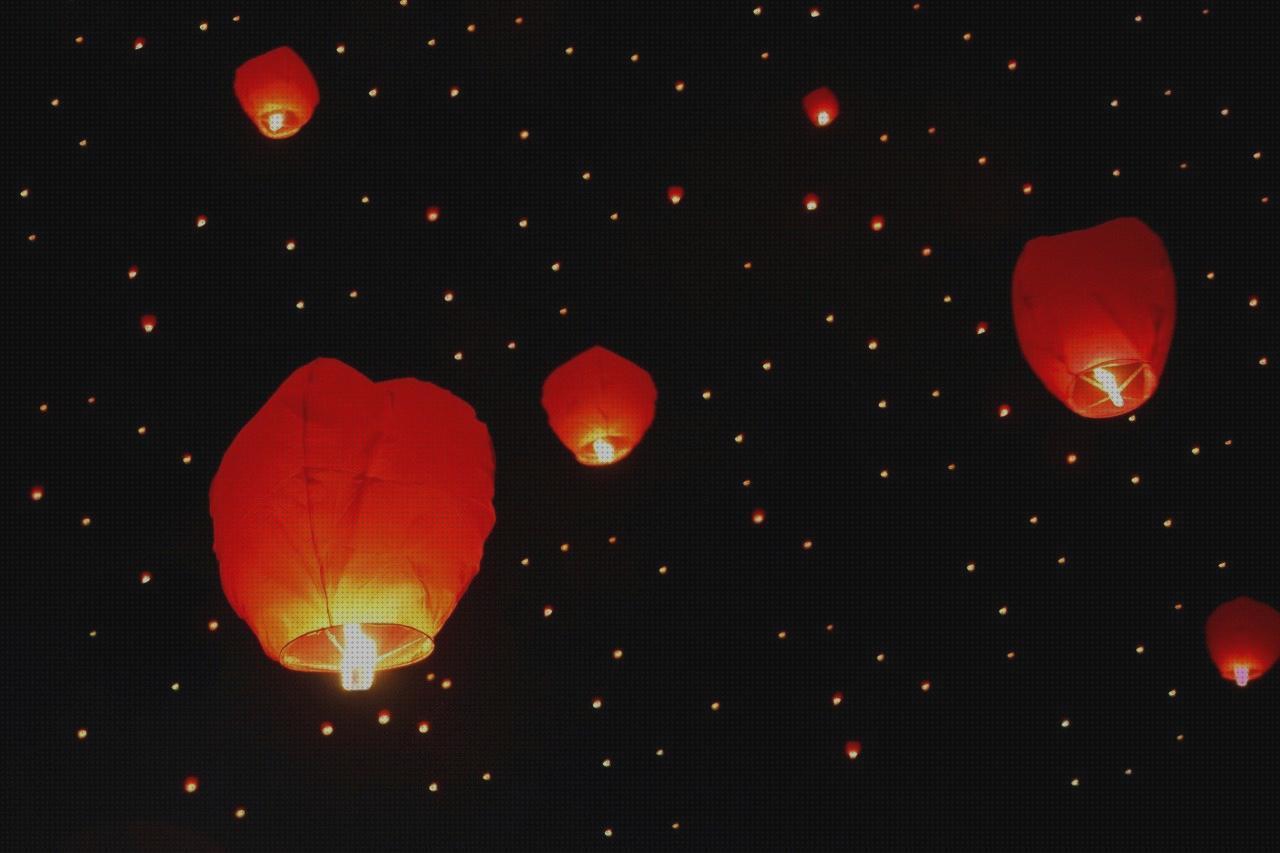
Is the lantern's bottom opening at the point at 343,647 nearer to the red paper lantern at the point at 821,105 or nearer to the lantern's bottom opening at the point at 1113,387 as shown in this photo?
the lantern's bottom opening at the point at 1113,387

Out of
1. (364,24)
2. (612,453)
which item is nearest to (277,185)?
(364,24)

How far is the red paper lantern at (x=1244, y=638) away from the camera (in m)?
3.29

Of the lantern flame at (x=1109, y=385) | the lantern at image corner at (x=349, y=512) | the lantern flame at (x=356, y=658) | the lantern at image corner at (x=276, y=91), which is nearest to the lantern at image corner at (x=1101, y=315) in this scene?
the lantern flame at (x=1109, y=385)

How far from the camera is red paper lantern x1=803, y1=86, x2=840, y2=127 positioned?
3.62 metres

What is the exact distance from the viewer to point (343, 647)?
188 cm

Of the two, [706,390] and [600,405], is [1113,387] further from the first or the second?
[706,390]

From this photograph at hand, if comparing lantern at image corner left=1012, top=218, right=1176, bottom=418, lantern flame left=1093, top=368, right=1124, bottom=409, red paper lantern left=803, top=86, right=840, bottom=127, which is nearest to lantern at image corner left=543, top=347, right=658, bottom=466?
lantern at image corner left=1012, top=218, right=1176, bottom=418

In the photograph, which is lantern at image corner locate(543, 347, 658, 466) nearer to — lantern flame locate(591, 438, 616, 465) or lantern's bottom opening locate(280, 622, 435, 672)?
lantern flame locate(591, 438, 616, 465)

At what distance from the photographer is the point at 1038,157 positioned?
148 inches

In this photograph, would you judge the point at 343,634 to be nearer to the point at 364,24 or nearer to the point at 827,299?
the point at 827,299

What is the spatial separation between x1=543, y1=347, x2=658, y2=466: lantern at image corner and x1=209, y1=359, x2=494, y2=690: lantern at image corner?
100 centimetres

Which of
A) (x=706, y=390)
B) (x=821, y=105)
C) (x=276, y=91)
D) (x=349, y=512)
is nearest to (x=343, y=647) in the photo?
(x=349, y=512)

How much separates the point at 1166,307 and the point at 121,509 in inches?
105

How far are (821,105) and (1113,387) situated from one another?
1.55 meters
